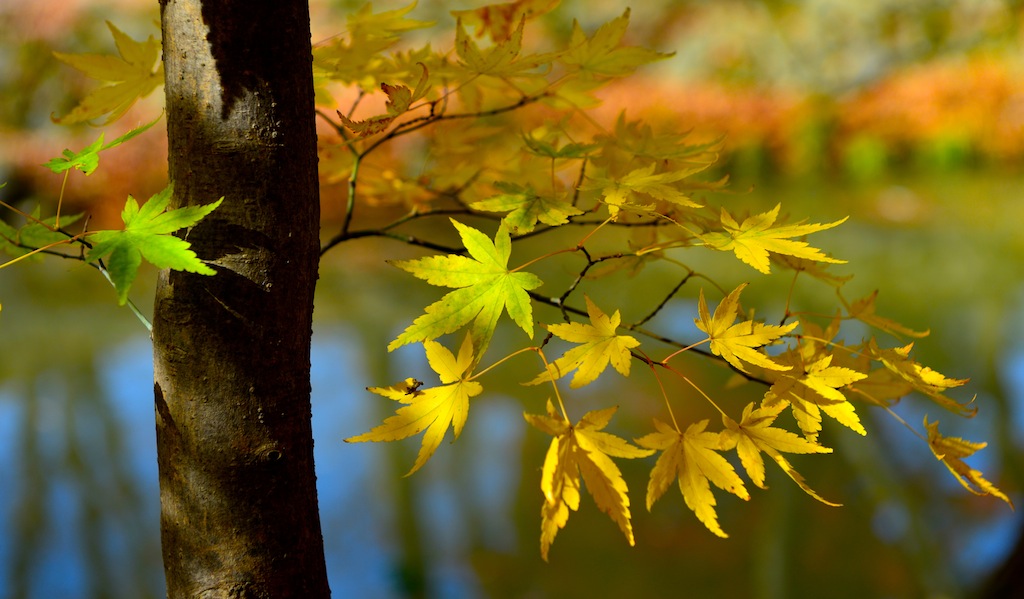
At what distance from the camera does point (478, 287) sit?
1.79ft

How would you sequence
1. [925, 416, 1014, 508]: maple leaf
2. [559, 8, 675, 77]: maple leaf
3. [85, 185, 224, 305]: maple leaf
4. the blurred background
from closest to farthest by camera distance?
[85, 185, 224, 305]: maple leaf
[925, 416, 1014, 508]: maple leaf
[559, 8, 675, 77]: maple leaf
the blurred background

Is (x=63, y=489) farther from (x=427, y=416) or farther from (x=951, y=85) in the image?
(x=951, y=85)

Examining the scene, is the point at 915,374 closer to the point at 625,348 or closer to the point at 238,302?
the point at 625,348

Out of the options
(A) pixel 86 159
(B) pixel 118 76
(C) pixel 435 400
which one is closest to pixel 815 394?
(C) pixel 435 400

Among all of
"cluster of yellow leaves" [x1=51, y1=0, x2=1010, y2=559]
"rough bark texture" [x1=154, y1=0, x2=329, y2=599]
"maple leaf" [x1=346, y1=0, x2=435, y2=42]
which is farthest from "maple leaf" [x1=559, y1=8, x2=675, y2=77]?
"rough bark texture" [x1=154, y1=0, x2=329, y2=599]

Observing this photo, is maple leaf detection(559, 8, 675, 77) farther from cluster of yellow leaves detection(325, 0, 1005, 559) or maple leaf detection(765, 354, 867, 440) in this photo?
maple leaf detection(765, 354, 867, 440)

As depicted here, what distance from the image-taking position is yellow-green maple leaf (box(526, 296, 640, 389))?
0.53 meters

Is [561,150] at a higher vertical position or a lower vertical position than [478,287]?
higher

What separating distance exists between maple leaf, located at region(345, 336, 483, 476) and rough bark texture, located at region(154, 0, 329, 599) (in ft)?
0.22

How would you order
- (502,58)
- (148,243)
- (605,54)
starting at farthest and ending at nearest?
(605,54)
(502,58)
(148,243)

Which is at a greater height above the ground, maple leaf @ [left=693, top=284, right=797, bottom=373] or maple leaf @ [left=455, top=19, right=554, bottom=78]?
maple leaf @ [left=455, top=19, right=554, bottom=78]

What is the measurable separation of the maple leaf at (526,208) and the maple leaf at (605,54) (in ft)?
0.54

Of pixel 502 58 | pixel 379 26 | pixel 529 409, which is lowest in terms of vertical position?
pixel 529 409

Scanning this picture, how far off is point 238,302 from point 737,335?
32 cm
